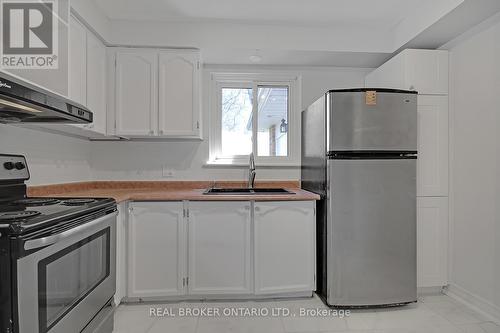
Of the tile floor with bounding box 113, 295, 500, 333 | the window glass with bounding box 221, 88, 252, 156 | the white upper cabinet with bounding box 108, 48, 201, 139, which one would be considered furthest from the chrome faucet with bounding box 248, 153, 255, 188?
the tile floor with bounding box 113, 295, 500, 333

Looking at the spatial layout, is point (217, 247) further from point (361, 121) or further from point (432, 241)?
point (432, 241)

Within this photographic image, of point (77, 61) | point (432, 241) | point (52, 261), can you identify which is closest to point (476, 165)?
point (432, 241)

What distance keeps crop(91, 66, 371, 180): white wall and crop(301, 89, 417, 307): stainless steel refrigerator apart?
85 centimetres

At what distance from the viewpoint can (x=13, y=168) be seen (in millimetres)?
1666

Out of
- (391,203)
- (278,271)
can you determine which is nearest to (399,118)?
(391,203)

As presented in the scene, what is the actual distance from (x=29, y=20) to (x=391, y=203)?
9.02ft

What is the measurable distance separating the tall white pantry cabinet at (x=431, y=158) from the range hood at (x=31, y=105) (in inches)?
98.9

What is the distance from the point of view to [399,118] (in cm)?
217

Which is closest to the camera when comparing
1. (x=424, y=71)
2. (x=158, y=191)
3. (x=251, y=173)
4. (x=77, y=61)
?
(x=77, y=61)

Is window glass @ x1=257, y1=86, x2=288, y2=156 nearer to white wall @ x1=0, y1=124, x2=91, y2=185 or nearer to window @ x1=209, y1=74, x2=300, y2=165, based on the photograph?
window @ x1=209, y1=74, x2=300, y2=165

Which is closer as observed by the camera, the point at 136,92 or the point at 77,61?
the point at 77,61

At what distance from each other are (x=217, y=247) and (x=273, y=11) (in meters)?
2.02

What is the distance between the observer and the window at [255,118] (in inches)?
117

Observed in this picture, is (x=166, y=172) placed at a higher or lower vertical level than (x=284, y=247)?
higher
